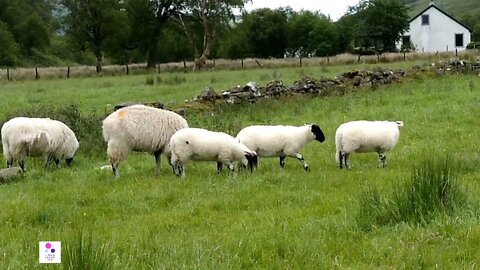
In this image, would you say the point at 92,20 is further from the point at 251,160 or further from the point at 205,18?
the point at 251,160

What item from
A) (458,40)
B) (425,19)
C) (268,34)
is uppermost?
(425,19)

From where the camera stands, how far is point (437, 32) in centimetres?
8212

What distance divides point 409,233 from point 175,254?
2685mm

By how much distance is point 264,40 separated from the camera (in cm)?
7994

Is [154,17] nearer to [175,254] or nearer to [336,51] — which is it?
[336,51]

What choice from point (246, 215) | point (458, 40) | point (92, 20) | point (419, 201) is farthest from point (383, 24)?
point (419, 201)

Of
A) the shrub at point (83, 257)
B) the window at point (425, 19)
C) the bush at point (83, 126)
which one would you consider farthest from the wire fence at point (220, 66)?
the shrub at point (83, 257)

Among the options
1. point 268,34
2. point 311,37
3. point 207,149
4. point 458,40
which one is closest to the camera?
point 207,149

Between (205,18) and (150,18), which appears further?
(150,18)

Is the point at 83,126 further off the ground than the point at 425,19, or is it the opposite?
the point at 425,19

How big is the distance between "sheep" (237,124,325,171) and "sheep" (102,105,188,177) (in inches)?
62.8

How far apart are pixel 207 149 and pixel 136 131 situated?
1558 millimetres

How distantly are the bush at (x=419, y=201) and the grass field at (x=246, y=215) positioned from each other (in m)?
0.08

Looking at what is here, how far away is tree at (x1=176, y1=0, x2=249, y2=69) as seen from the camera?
57688 mm
